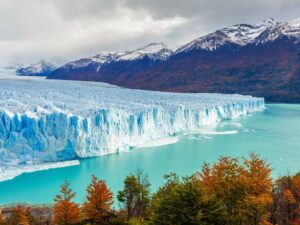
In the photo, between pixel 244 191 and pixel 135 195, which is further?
pixel 135 195

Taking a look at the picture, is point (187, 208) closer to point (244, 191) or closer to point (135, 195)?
point (244, 191)

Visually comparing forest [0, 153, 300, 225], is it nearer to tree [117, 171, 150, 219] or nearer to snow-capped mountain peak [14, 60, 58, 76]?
tree [117, 171, 150, 219]

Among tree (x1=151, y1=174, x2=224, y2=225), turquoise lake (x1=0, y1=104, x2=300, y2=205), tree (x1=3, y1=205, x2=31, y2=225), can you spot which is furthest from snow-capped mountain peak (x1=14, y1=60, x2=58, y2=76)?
tree (x1=151, y1=174, x2=224, y2=225)

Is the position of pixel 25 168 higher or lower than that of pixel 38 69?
lower

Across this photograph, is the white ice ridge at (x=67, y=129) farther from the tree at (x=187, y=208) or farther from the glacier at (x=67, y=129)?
the tree at (x=187, y=208)

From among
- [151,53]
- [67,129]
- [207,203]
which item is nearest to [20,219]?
[207,203]

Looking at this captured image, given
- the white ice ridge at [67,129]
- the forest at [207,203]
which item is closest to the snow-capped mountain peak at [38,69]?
the white ice ridge at [67,129]
